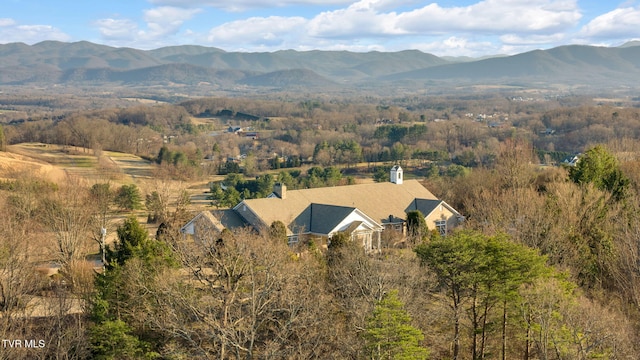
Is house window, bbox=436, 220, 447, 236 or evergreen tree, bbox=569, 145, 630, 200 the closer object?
evergreen tree, bbox=569, 145, 630, 200

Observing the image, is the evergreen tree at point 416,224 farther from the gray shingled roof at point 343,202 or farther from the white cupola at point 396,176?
the white cupola at point 396,176

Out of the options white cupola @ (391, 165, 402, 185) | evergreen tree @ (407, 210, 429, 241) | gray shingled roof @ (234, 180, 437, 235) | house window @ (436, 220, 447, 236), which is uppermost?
white cupola @ (391, 165, 402, 185)

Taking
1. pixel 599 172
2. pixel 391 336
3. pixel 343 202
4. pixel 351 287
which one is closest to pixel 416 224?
pixel 343 202

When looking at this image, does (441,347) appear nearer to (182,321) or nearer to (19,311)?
(182,321)

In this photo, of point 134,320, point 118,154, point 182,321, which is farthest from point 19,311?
point 118,154

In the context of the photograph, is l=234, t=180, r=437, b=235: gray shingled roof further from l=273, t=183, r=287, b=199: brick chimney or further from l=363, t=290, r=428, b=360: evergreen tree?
l=363, t=290, r=428, b=360: evergreen tree

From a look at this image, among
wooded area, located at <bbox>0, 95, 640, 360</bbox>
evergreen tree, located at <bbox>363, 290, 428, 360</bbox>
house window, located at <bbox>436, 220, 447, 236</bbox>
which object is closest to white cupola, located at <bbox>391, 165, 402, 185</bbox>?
house window, located at <bbox>436, 220, 447, 236</bbox>

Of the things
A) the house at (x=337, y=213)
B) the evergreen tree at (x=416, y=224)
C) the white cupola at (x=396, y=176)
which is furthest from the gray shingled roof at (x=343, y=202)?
the evergreen tree at (x=416, y=224)
